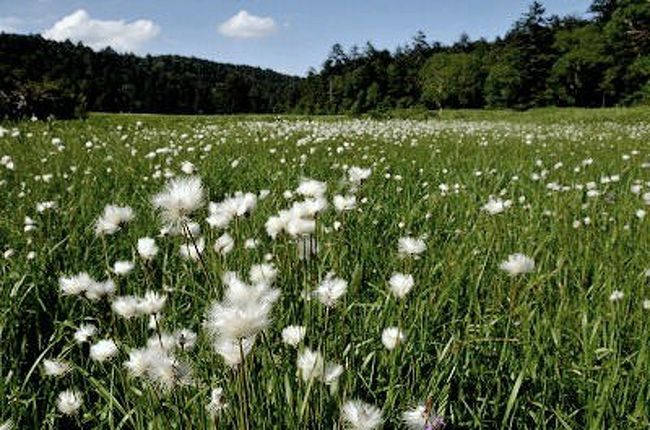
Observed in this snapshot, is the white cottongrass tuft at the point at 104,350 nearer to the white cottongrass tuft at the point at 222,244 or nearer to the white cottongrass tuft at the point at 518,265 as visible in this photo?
the white cottongrass tuft at the point at 222,244

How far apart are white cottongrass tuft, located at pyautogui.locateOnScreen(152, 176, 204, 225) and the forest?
2510 centimetres

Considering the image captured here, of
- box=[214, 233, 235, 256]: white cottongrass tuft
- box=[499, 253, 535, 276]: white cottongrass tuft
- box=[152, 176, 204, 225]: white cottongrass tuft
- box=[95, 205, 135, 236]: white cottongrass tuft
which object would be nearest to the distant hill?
box=[214, 233, 235, 256]: white cottongrass tuft

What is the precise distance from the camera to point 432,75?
96.4m

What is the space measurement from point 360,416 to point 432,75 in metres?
99.2

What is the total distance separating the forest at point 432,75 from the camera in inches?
2756

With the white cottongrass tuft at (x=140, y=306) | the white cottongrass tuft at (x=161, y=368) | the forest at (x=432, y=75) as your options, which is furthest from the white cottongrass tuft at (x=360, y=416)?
the forest at (x=432, y=75)

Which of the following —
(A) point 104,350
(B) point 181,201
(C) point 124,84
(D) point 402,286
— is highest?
(C) point 124,84

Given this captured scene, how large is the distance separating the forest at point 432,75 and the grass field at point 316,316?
23.5 meters

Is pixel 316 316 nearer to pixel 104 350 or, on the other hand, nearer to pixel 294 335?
pixel 294 335

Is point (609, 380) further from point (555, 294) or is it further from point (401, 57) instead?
point (401, 57)

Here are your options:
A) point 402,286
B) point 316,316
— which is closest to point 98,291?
point 316,316

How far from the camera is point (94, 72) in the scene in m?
119

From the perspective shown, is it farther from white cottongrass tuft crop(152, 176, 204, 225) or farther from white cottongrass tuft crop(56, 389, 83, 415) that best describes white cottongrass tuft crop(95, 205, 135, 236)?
white cottongrass tuft crop(56, 389, 83, 415)

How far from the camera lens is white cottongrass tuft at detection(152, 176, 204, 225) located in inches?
61.7
